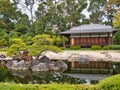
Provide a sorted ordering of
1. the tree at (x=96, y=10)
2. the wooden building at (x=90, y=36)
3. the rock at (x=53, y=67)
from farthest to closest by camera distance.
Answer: the tree at (x=96, y=10) → the wooden building at (x=90, y=36) → the rock at (x=53, y=67)

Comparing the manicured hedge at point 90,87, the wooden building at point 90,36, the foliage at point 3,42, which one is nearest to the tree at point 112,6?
the wooden building at point 90,36

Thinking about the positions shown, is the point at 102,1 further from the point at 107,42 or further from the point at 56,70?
the point at 56,70

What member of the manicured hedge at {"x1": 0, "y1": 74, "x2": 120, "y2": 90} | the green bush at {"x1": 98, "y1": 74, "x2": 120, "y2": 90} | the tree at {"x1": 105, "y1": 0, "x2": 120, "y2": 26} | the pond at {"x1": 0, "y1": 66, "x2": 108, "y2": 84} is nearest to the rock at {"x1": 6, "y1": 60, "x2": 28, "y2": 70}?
the pond at {"x1": 0, "y1": 66, "x2": 108, "y2": 84}

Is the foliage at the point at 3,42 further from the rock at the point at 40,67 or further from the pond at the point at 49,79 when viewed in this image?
Answer: the pond at the point at 49,79

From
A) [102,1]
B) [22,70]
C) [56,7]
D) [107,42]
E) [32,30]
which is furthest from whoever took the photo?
[102,1]

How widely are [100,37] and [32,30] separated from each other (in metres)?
11.2

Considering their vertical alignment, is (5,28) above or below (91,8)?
below

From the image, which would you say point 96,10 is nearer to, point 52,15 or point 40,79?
point 52,15

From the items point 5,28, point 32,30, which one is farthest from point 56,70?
point 5,28

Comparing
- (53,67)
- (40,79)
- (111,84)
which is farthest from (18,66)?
(111,84)

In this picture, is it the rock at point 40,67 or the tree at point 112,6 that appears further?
the tree at point 112,6

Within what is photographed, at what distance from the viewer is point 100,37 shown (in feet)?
105

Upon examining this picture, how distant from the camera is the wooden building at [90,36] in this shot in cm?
3152

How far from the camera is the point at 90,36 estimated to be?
106 feet
